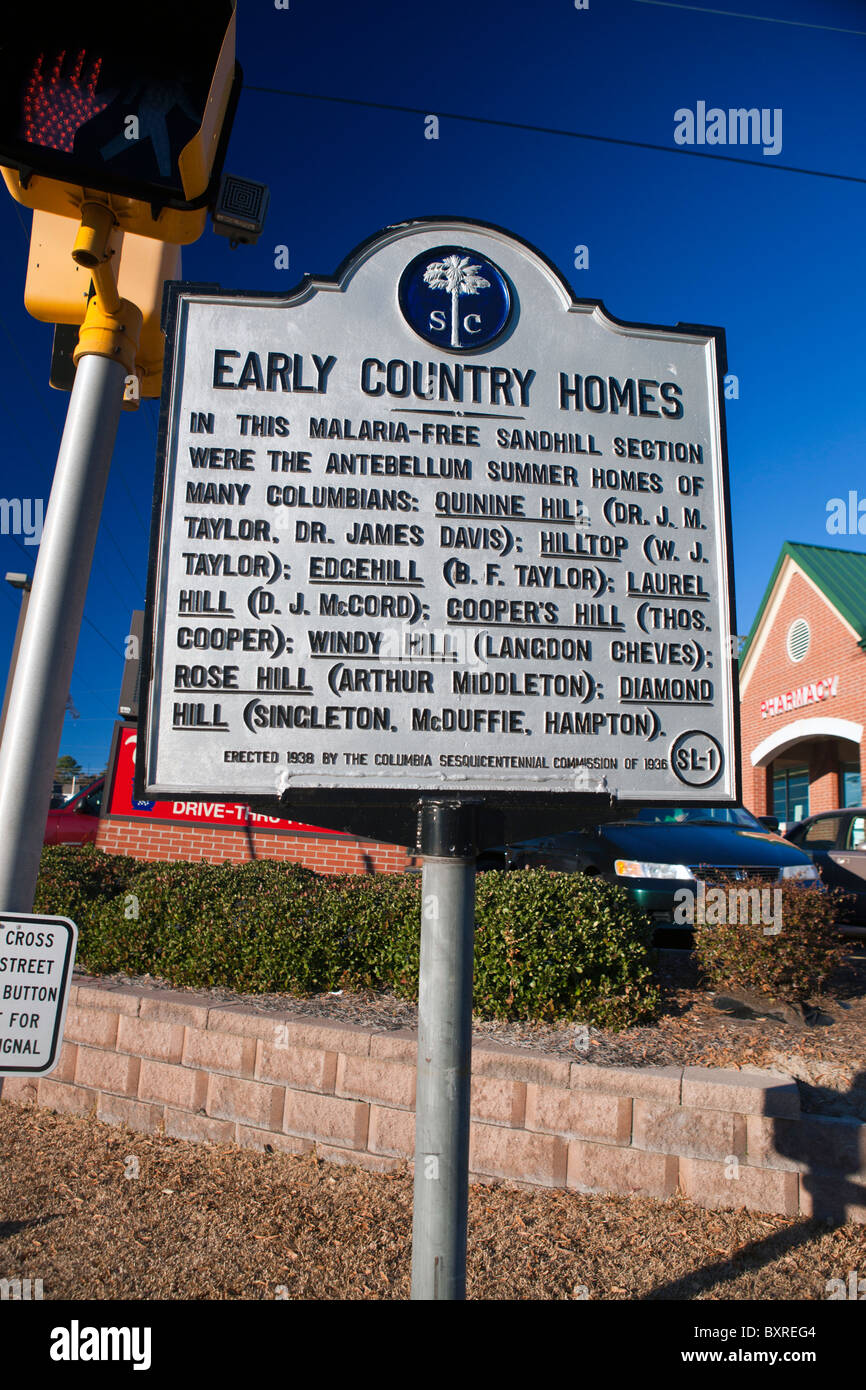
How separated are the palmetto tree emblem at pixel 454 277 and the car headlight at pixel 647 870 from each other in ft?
16.7

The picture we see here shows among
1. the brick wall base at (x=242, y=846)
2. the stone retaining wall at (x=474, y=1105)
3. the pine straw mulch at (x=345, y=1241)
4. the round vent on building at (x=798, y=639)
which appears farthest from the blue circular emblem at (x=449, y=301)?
the round vent on building at (x=798, y=639)

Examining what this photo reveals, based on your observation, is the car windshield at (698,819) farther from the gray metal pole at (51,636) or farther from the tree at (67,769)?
the tree at (67,769)

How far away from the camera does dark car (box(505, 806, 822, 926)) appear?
6520 mm

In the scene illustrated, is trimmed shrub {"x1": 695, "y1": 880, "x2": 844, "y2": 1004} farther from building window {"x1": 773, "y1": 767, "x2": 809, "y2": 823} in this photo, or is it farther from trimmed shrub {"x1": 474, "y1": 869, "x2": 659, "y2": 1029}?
building window {"x1": 773, "y1": 767, "x2": 809, "y2": 823}

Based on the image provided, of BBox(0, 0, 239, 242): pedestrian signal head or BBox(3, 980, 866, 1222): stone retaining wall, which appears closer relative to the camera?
BBox(0, 0, 239, 242): pedestrian signal head

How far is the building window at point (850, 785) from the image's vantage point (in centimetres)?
2214

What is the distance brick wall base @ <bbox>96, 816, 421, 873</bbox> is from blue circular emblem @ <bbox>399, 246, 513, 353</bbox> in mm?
7206

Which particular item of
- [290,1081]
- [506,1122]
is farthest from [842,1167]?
[290,1081]

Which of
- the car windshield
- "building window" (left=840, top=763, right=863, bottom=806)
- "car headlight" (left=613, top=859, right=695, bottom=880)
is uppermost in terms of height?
"building window" (left=840, top=763, right=863, bottom=806)

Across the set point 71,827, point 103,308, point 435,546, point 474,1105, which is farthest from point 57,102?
point 71,827

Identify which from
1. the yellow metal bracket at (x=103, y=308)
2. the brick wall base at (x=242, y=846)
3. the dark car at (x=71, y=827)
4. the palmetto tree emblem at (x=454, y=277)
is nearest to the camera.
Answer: the palmetto tree emblem at (x=454, y=277)

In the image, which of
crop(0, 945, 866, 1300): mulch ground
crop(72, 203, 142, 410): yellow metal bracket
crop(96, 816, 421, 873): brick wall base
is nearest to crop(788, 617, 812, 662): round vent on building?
crop(96, 816, 421, 873): brick wall base

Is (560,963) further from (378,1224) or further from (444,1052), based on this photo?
(444,1052)

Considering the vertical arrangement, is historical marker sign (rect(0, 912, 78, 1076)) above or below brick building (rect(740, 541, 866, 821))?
below
